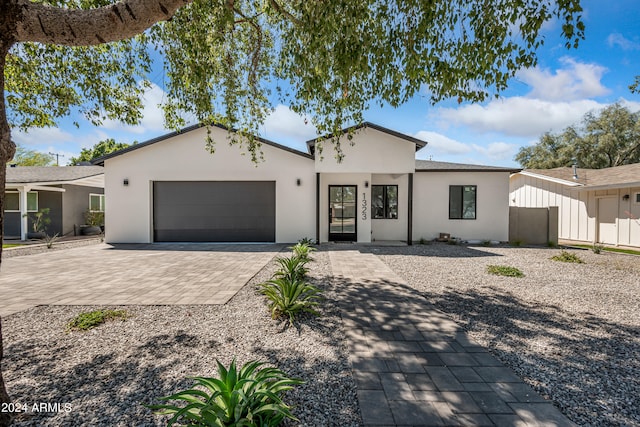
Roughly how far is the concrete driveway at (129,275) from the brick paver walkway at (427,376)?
8.93 feet

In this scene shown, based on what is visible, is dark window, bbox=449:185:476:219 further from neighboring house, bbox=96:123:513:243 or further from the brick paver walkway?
the brick paver walkway

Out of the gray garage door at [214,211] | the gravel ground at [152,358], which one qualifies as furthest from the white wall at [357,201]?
the gravel ground at [152,358]

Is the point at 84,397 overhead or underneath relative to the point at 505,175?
underneath

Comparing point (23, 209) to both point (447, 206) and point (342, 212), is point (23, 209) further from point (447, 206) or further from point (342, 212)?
point (447, 206)

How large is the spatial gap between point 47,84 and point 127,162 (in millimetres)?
6428

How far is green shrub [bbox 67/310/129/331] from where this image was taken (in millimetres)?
3777

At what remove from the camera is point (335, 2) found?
3582 millimetres

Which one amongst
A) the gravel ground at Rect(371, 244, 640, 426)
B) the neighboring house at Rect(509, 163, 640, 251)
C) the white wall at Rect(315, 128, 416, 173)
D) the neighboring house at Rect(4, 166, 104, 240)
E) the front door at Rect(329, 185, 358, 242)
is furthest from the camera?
the neighboring house at Rect(4, 166, 104, 240)

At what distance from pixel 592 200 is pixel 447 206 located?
24.3 ft

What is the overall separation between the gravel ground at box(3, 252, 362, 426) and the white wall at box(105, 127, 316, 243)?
7.46m

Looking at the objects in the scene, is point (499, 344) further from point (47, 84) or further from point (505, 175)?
point (505, 175)

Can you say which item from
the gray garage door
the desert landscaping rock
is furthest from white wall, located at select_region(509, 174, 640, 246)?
the gray garage door

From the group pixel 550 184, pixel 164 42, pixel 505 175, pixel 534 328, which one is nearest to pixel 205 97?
pixel 164 42

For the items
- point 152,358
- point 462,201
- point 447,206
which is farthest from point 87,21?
point 462,201
